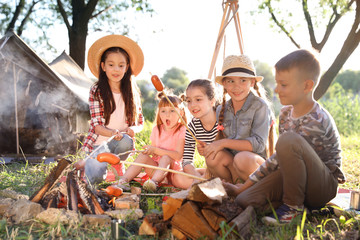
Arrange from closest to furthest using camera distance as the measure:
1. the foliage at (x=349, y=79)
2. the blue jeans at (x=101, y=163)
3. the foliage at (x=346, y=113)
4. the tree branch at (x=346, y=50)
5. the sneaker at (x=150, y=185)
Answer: the sneaker at (x=150, y=185) → the blue jeans at (x=101, y=163) → the tree branch at (x=346, y=50) → the foliage at (x=346, y=113) → the foliage at (x=349, y=79)

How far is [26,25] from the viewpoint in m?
11.3

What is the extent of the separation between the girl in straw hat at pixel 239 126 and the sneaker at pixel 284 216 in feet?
1.78

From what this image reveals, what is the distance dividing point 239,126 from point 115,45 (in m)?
1.46

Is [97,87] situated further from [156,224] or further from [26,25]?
[26,25]

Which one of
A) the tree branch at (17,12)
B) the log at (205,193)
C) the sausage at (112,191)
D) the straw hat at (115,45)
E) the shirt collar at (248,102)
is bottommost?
the sausage at (112,191)

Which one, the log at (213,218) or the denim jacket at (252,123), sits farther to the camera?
the denim jacket at (252,123)

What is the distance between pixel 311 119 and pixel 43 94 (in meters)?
3.48

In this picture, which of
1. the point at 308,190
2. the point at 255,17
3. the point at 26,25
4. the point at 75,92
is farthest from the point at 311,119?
the point at 26,25

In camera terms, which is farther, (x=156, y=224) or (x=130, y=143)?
(x=130, y=143)

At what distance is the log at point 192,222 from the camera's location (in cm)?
170

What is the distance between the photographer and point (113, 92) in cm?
338

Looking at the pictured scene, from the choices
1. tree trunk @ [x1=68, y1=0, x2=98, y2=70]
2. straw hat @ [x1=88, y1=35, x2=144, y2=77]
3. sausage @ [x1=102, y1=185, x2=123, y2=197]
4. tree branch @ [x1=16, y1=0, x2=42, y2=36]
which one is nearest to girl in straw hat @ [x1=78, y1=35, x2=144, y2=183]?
straw hat @ [x1=88, y1=35, x2=144, y2=77]

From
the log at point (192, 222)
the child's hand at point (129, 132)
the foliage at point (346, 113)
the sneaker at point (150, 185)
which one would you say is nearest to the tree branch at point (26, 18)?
the child's hand at point (129, 132)

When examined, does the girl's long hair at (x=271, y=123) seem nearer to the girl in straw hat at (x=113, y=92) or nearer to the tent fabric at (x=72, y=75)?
the girl in straw hat at (x=113, y=92)
